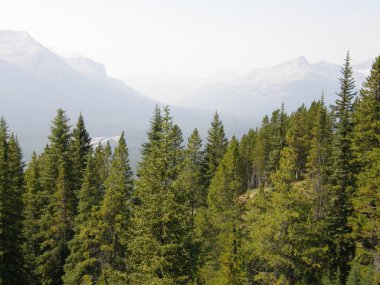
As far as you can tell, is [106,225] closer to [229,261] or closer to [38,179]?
[229,261]

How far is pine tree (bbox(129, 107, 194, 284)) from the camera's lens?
1856cm

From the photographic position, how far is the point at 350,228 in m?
32.8

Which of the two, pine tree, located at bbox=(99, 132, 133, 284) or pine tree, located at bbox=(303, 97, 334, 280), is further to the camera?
pine tree, located at bbox=(303, 97, 334, 280)

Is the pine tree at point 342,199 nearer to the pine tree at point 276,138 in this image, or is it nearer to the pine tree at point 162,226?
the pine tree at point 162,226

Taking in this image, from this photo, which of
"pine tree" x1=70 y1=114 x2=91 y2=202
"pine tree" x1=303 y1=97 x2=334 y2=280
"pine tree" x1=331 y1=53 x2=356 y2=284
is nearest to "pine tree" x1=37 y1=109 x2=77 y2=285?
"pine tree" x1=70 y1=114 x2=91 y2=202

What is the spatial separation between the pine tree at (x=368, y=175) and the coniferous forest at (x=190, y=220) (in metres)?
0.09

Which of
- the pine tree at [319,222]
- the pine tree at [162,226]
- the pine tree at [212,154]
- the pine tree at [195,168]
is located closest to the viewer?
the pine tree at [162,226]

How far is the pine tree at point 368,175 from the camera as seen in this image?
2853cm

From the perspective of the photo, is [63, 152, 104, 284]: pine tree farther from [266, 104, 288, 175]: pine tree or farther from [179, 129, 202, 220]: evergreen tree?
[266, 104, 288, 175]: pine tree

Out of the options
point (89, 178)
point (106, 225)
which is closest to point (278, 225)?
point (106, 225)

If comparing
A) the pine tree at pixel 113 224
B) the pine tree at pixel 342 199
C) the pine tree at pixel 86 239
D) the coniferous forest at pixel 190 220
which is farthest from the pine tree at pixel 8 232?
the pine tree at pixel 342 199

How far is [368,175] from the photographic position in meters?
28.8

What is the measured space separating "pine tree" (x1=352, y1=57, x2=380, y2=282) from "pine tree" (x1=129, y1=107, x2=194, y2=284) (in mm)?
16228

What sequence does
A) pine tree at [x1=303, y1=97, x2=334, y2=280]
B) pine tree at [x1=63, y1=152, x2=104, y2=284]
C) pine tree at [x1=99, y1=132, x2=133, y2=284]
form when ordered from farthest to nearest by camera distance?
pine tree at [x1=63, y1=152, x2=104, y2=284], pine tree at [x1=303, y1=97, x2=334, y2=280], pine tree at [x1=99, y1=132, x2=133, y2=284]
